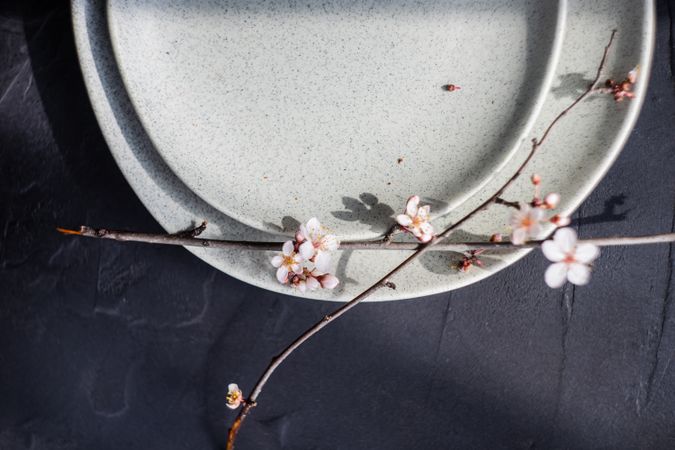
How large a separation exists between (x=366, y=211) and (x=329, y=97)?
137 mm

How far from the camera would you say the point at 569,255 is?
0.54m

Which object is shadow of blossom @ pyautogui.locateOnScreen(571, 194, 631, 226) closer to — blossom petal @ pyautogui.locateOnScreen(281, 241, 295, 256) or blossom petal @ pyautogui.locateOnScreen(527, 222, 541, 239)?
blossom petal @ pyautogui.locateOnScreen(527, 222, 541, 239)

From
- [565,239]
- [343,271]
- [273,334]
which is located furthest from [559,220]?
[273,334]

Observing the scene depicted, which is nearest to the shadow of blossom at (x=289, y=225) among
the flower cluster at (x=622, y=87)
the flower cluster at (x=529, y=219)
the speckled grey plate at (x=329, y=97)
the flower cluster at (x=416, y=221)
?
the speckled grey plate at (x=329, y=97)

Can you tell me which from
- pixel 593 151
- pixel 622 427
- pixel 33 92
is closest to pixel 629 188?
pixel 593 151

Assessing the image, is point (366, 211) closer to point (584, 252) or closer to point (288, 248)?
point (288, 248)

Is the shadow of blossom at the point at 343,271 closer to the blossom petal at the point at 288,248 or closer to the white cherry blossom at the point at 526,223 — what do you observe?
the blossom petal at the point at 288,248

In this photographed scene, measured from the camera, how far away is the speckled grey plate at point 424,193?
566 mm

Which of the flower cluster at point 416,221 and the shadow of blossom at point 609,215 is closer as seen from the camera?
the flower cluster at point 416,221

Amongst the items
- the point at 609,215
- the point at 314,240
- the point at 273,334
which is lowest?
the point at 273,334

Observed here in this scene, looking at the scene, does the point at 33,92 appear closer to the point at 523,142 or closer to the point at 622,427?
the point at 523,142

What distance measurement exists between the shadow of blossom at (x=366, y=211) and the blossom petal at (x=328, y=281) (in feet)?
0.23

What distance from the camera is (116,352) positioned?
0.79 m

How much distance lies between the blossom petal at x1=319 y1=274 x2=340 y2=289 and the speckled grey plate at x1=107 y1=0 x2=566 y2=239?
0.17 ft
